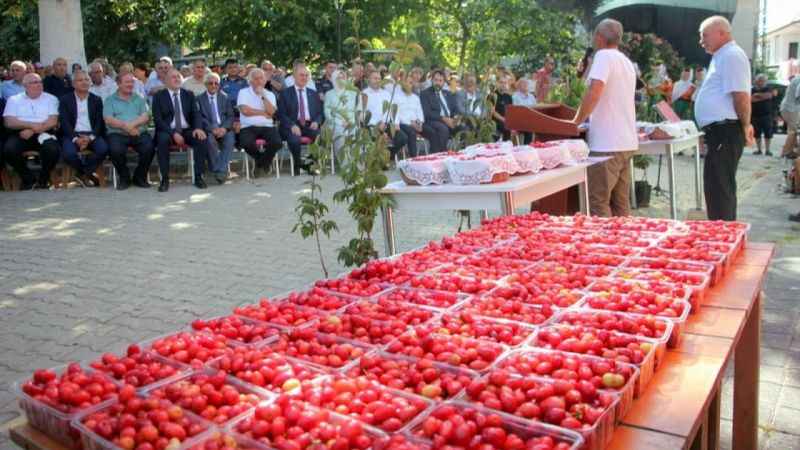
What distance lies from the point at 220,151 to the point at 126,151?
1394 millimetres

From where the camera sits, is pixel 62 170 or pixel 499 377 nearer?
pixel 499 377

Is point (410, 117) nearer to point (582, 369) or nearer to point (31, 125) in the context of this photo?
point (31, 125)

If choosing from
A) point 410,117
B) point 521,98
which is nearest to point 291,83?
point 410,117

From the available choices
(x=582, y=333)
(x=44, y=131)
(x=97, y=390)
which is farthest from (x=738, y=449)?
(x=44, y=131)

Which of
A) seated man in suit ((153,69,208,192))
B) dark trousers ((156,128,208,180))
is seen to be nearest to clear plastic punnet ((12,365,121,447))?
seated man in suit ((153,69,208,192))

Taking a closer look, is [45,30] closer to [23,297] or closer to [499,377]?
[23,297]

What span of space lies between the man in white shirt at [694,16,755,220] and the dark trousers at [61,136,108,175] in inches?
302

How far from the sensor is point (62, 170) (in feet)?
33.2

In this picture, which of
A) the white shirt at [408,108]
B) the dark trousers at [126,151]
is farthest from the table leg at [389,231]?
the white shirt at [408,108]

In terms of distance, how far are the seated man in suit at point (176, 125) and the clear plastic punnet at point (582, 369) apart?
8.90 metres

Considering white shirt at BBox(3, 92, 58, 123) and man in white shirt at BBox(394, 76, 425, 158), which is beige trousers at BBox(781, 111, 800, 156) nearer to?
man in white shirt at BBox(394, 76, 425, 158)

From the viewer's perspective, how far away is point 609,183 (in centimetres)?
553

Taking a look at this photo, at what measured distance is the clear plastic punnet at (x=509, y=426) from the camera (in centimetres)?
143

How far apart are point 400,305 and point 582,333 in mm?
594
